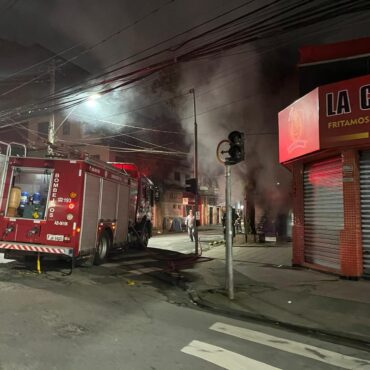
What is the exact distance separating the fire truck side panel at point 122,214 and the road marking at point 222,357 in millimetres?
7431

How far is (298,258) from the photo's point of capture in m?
11.5

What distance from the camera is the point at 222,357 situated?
4.37 meters

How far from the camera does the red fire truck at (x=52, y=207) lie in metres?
9.06

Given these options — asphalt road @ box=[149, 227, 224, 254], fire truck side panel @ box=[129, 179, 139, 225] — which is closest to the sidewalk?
fire truck side panel @ box=[129, 179, 139, 225]

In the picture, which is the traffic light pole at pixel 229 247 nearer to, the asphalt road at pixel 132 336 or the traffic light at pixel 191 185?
the asphalt road at pixel 132 336

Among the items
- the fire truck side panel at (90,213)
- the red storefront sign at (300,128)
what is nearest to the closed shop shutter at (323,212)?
the red storefront sign at (300,128)

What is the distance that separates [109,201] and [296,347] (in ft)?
23.2

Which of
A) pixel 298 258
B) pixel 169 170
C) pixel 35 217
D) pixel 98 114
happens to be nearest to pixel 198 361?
pixel 35 217

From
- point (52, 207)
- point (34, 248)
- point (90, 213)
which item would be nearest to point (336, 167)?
point (90, 213)

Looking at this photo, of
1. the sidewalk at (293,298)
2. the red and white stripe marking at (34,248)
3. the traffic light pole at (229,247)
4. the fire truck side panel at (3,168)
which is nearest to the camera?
the sidewalk at (293,298)

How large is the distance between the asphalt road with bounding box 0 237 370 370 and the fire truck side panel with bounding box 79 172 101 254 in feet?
5.04

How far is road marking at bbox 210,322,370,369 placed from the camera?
4.46 metres

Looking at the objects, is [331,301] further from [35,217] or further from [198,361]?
[35,217]

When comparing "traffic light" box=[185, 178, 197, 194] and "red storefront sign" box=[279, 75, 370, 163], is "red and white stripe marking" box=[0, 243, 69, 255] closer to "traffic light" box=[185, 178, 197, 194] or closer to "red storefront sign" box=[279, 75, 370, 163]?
"red storefront sign" box=[279, 75, 370, 163]
